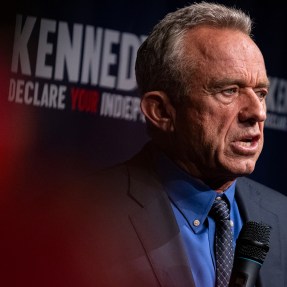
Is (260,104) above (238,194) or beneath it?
above

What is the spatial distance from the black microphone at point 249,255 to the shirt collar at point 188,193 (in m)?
0.27

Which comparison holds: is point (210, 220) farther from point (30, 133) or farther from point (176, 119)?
point (30, 133)

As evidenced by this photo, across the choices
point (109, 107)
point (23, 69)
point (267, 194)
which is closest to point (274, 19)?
point (109, 107)

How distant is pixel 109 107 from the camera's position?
2.83 meters

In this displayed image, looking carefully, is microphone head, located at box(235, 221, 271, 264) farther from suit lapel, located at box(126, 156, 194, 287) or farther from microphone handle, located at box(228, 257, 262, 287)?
suit lapel, located at box(126, 156, 194, 287)

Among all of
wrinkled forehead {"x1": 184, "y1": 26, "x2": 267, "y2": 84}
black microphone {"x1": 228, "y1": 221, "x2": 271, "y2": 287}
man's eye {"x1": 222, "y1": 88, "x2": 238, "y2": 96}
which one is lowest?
black microphone {"x1": 228, "y1": 221, "x2": 271, "y2": 287}

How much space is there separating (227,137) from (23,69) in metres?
1.13

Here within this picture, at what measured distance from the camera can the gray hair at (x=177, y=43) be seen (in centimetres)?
185

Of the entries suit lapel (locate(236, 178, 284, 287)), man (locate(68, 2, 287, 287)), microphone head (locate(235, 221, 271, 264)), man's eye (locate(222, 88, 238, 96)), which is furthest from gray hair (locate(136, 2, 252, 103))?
microphone head (locate(235, 221, 271, 264))

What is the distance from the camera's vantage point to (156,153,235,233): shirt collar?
180cm

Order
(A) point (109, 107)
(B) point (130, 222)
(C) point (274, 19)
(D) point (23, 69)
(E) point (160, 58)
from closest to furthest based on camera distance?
(B) point (130, 222) → (E) point (160, 58) → (D) point (23, 69) → (A) point (109, 107) → (C) point (274, 19)

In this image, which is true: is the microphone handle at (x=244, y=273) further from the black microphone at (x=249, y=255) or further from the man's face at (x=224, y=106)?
the man's face at (x=224, y=106)

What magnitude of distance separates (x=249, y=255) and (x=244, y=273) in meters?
0.05

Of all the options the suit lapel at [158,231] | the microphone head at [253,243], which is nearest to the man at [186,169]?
the suit lapel at [158,231]
